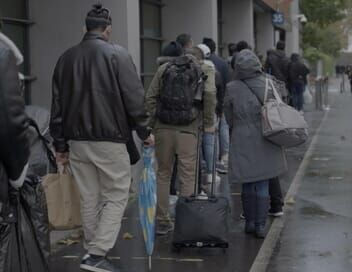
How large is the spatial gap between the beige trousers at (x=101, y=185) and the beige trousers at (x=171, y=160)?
1341 millimetres

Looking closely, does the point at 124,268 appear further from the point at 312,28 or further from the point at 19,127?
the point at 312,28

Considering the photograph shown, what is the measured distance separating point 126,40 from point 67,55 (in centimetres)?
329

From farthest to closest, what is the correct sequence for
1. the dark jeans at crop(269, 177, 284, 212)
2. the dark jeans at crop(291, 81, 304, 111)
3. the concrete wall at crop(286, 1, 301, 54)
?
the concrete wall at crop(286, 1, 301, 54)
the dark jeans at crop(291, 81, 304, 111)
the dark jeans at crop(269, 177, 284, 212)

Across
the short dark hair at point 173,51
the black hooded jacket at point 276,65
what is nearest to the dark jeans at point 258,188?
the short dark hair at point 173,51

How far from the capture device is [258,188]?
23.0 ft

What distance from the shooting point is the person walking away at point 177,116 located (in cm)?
667

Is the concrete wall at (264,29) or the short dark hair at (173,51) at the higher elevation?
the concrete wall at (264,29)

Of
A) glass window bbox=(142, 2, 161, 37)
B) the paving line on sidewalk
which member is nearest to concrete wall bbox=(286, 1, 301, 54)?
glass window bbox=(142, 2, 161, 37)

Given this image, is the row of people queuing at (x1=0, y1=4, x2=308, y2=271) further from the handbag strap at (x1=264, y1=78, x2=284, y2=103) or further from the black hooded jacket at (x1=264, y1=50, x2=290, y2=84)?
the black hooded jacket at (x1=264, y1=50, x2=290, y2=84)

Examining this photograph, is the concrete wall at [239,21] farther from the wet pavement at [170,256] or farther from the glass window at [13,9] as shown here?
the wet pavement at [170,256]

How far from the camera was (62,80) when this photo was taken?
5.54 meters

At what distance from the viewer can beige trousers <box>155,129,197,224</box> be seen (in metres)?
6.86

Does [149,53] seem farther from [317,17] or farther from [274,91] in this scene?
[317,17]

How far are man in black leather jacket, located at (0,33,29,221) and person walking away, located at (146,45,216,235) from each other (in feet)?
10.9
